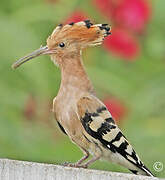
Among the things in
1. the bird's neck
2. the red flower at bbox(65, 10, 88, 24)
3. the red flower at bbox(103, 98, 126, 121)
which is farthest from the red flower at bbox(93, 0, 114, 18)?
the bird's neck

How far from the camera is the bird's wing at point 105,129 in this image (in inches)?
104

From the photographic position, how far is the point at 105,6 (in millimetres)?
4223

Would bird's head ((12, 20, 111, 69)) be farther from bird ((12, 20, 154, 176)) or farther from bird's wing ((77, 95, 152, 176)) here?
bird's wing ((77, 95, 152, 176))

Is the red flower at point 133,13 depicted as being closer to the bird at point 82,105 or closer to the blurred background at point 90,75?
the blurred background at point 90,75

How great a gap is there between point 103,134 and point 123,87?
1433 mm

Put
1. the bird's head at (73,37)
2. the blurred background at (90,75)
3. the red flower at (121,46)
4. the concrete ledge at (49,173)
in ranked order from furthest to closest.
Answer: the red flower at (121,46) → the blurred background at (90,75) → the bird's head at (73,37) → the concrete ledge at (49,173)

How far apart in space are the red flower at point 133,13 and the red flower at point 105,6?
0.03 meters

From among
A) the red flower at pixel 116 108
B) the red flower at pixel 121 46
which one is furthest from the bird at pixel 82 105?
the red flower at pixel 121 46

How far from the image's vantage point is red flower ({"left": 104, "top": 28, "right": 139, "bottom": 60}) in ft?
13.5

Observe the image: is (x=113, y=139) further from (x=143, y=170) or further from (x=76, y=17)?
(x=76, y=17)

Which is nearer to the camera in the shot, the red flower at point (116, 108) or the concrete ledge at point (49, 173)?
the concrete ledge at point (49, 173)

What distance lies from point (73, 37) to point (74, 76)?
13 centimetres

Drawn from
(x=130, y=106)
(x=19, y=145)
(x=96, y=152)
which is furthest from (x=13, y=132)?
(x=96, y=152)

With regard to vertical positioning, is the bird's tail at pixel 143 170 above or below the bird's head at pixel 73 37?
below
